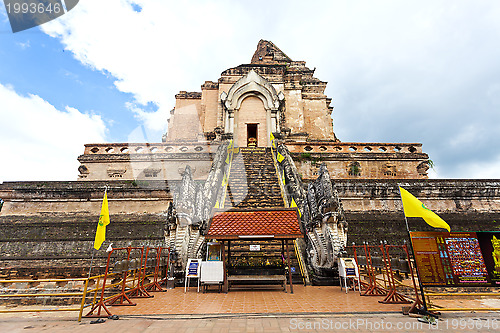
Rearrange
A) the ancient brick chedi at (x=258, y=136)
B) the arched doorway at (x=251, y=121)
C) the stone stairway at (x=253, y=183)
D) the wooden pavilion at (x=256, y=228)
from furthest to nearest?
the arched doorway at (x=251, y=121), the ancient brick chedi at (x=258, y=136), the stone stairway at (x=253, y=183), the wooden pavilion at (x=256, y=228)

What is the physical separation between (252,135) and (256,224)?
1484cm

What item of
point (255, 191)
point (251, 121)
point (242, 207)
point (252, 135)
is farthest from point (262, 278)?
point (252, 135)

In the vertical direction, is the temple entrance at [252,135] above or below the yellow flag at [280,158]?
above

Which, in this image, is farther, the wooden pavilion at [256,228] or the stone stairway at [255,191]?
the stone stairway at [255,191]

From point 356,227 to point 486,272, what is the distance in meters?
6.18

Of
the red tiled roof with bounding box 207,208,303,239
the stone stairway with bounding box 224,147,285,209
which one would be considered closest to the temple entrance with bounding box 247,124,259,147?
the stone stairway with bounding box 224,147,285,209

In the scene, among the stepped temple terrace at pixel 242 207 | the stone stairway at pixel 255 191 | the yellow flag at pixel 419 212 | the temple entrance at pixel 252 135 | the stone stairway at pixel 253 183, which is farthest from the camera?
the temple entrance at pixel 252 135

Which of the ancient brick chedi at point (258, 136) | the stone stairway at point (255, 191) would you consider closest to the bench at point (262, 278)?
the stone stairway at point (255, 191)

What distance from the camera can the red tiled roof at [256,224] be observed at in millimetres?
6945

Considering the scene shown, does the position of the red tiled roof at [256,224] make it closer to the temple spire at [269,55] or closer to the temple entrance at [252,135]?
the temple entrance at [252,135]

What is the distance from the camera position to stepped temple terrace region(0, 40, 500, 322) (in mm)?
7480

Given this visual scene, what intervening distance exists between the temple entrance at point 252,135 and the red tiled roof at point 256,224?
1263 centimetres

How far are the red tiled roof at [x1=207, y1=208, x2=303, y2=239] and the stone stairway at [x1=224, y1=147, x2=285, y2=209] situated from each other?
10.0ft

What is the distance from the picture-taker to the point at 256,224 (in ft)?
24.0
